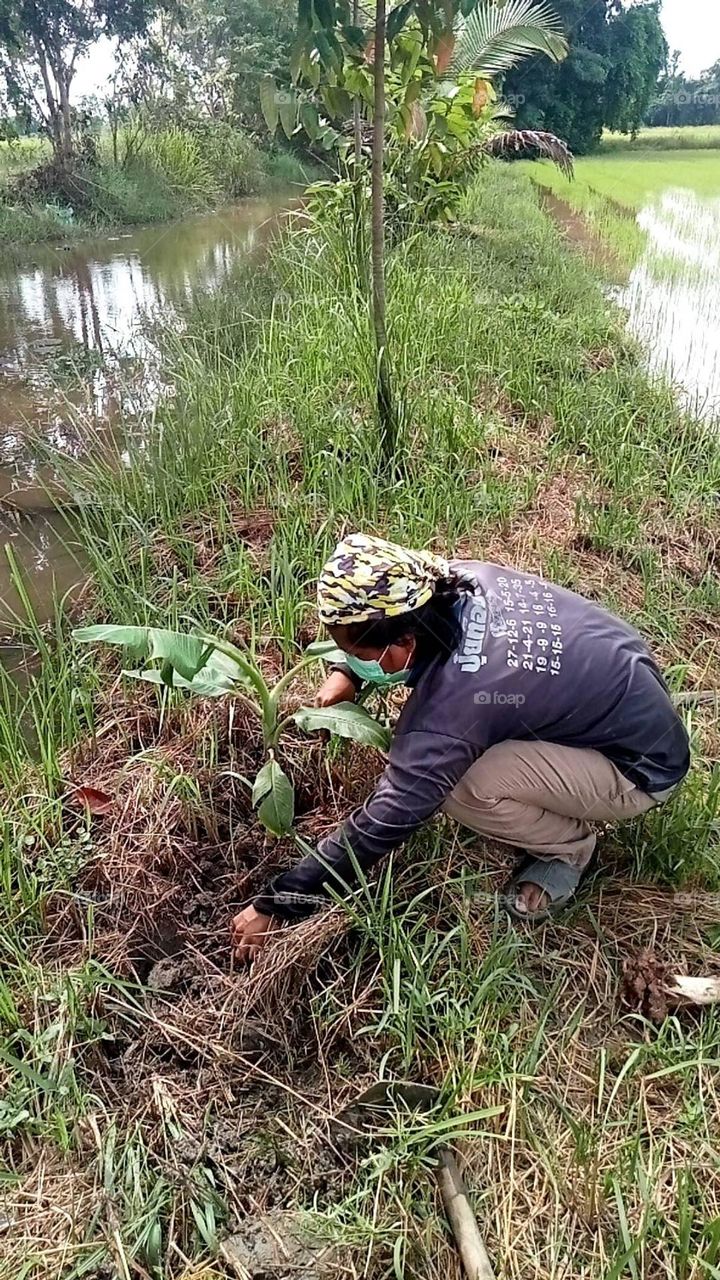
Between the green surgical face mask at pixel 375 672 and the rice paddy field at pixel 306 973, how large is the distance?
259 mm

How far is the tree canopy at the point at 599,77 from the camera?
1452 cm

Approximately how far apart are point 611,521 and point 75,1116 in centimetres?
234

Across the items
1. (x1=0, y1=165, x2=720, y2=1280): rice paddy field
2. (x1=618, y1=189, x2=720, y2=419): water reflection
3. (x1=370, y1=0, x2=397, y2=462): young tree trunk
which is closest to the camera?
(x1=0, y1=165, x2=720, y2=1280): rice paddy field

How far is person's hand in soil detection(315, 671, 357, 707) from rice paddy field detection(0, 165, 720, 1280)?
11 centimetres

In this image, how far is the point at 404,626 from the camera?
149 cm

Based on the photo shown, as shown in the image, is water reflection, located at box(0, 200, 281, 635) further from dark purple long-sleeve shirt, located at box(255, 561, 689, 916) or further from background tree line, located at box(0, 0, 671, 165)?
background tree line, located at box(0, 0, 671, 165)

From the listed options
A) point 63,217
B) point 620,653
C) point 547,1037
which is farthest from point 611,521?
point 63,217

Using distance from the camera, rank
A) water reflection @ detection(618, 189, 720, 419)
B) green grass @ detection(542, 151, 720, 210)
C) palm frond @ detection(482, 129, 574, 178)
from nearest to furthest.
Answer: water reflection @ detection(618, 189, 720, 419) → palm frond @ detection(482, 129, 574, 178) → green grass @ detection(542, 151, 720, 210)

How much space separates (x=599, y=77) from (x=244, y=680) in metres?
16.4

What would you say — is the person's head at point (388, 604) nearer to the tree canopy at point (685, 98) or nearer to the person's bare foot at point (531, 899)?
the person's bare foot at point (531, 899)

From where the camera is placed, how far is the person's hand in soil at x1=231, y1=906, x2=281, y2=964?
63.2 inches

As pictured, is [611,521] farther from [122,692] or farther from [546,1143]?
[546,1143]

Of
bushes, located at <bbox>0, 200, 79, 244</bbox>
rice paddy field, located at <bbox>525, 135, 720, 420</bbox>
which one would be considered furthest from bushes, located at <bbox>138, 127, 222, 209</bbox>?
rice paddy field, located at <bbox>525, 135, 720, 420</bbox>

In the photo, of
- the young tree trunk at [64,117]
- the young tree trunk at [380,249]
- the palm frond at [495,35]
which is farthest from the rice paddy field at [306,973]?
the young tree trunk at [64,117]
